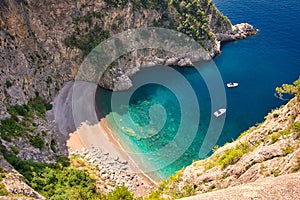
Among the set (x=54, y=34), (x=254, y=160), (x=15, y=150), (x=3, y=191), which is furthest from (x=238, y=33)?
(x=3, y=191)

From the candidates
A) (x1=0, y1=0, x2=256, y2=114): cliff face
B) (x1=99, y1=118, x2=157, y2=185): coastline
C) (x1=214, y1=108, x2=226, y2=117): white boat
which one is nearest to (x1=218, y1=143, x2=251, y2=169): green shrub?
(x1=99, y1=118, x2=157, y2=185): coastline

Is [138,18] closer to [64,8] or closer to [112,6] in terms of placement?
[112,6]

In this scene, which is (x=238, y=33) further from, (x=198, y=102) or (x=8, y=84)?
(x=8, y=84)

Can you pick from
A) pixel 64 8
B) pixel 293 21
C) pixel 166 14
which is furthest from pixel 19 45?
pixel 293 21

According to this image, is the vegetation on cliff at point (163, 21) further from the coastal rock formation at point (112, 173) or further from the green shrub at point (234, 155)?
the green shrub at point (234, 155)

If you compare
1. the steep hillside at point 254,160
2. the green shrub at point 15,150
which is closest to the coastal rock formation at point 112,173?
the steep hillside at point 254,160
